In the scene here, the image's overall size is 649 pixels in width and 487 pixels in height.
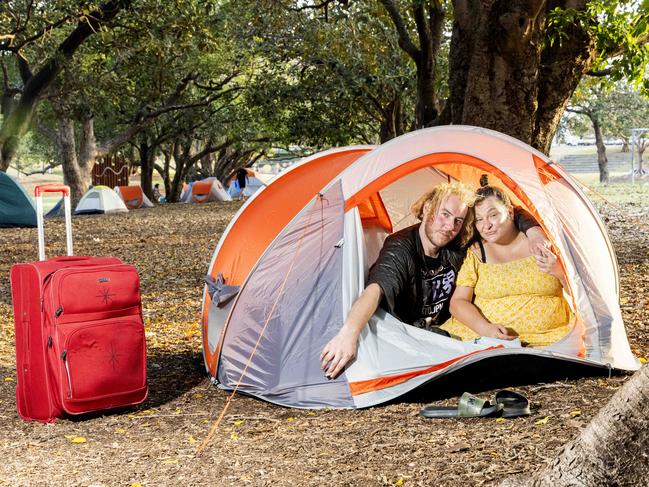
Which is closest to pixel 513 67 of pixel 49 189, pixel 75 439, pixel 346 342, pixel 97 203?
pixel 346 342

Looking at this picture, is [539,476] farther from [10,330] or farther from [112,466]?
[10,330]

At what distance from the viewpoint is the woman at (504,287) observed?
4.89 metres

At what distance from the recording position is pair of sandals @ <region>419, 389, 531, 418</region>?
3.92 meters

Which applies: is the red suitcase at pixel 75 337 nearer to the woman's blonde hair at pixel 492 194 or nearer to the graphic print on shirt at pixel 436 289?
the graphic print on shirt at pixel 436 289

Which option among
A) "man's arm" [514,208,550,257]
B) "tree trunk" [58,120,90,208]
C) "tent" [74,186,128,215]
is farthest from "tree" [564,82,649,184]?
"man's arm" [514,208,550,257]

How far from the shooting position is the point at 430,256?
16.5ft

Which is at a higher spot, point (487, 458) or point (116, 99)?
point (116, 99)

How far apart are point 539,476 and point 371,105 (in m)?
19.9

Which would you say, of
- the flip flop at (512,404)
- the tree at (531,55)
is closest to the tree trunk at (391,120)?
the tree at (531,55)

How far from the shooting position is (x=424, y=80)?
11156 millimetres

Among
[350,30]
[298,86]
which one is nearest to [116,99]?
[350,30]

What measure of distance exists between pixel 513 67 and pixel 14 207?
441 inches

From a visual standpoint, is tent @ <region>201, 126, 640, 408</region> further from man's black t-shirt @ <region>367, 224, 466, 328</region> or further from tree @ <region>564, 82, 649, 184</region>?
tree @ <region>564, 82, 649, 184</region>

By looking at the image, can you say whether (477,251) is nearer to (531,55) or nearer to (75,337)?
(75,337)
